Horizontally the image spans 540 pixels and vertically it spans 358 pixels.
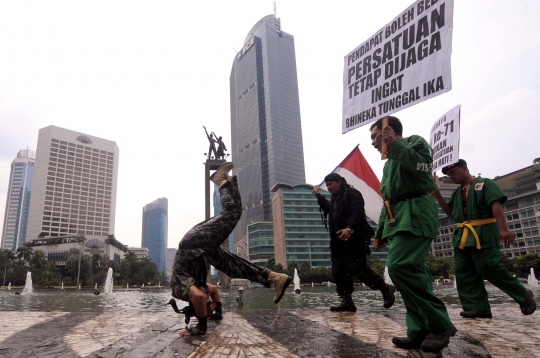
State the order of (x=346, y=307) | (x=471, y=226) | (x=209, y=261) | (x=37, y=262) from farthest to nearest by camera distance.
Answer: (x=37, y=262)
(x=346, y=307)
(x=471, y=226)
(x=209, y=261)

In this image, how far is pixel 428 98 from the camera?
3.88 meters

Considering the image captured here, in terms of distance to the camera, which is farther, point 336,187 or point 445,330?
point 336,187

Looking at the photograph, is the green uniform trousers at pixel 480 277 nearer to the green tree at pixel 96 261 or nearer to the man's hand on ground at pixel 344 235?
the man's hand on ground at pixel 344 235

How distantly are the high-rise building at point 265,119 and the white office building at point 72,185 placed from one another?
62.8 meters

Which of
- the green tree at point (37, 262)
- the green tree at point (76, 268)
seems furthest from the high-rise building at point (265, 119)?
the green tree at point (37, 262)

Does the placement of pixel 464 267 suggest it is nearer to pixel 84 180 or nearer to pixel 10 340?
pixel 10 340

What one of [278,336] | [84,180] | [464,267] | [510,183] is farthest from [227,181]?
[84,180]

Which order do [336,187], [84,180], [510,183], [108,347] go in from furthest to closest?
[84,180], [510,183], [336,187], [108,347]

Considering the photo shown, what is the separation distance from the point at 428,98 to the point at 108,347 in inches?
153

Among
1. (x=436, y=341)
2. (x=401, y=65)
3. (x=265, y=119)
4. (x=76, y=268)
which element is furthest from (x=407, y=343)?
(x=265, y=119)

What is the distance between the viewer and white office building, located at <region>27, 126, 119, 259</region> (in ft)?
469

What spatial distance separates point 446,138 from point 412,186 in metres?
4.06

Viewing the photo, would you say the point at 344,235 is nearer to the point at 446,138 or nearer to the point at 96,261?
the point at 446,138

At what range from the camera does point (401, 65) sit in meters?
4.36
